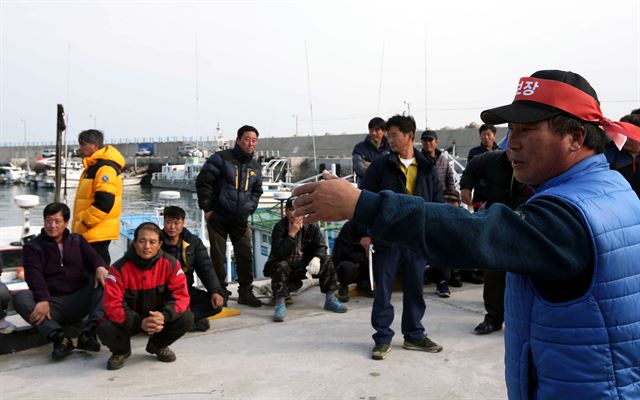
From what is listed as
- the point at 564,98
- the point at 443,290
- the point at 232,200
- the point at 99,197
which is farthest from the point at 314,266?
the point at 564,98

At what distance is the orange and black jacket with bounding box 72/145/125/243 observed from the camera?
4863mm

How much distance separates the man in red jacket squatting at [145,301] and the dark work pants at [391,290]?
4.69 ft

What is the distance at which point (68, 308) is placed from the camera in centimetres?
435

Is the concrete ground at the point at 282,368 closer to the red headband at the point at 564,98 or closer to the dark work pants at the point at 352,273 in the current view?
the dark work pants at the point at 352,273

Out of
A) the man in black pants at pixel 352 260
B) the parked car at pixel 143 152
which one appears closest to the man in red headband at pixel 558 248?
the man in black pants at pixel 352 260

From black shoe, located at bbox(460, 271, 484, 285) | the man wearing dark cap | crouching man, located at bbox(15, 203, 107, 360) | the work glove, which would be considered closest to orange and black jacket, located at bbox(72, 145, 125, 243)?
the man wearing dark cap

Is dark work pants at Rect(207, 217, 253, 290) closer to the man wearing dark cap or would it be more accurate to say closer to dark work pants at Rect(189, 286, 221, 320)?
dark work pants at Rect(189, 286, 221, 320)

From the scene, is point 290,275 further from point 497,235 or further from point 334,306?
point 497,235

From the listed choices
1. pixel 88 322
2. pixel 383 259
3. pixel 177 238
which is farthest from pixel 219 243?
pixel 383 259

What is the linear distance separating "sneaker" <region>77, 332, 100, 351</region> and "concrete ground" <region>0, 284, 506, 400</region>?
Answer: 2.5 inches

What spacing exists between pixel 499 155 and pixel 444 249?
349cm

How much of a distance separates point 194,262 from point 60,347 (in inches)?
51.3

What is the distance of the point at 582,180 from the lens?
1.35 metres

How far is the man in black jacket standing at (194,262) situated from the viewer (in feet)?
15.2
